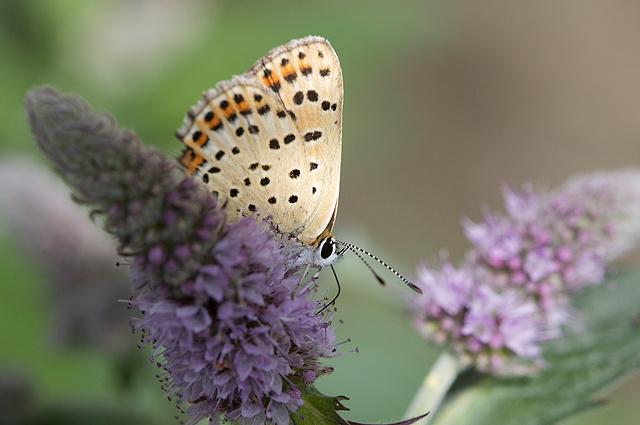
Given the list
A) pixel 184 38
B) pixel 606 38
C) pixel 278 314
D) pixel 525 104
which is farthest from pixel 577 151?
pixel 278 314

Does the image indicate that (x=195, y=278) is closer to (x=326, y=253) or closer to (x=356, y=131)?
(x=326, y=253)

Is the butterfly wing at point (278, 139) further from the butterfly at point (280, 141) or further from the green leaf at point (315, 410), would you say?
the green leaf at point (315, 410)

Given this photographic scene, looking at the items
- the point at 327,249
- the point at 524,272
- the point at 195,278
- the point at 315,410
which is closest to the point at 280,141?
Result: the point at 327,249

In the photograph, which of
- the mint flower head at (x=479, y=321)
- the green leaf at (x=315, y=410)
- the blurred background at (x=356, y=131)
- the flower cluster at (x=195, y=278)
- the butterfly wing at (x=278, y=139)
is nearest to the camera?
the flower cluster at (x=195, y=278)

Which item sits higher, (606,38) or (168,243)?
(606,38)

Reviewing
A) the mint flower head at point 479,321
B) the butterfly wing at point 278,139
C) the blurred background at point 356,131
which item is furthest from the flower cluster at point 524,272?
the butterfly wing at point 278,139

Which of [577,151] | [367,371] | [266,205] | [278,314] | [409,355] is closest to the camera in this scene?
[278,314]

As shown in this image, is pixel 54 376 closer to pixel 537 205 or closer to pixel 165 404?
pixel 165 404
